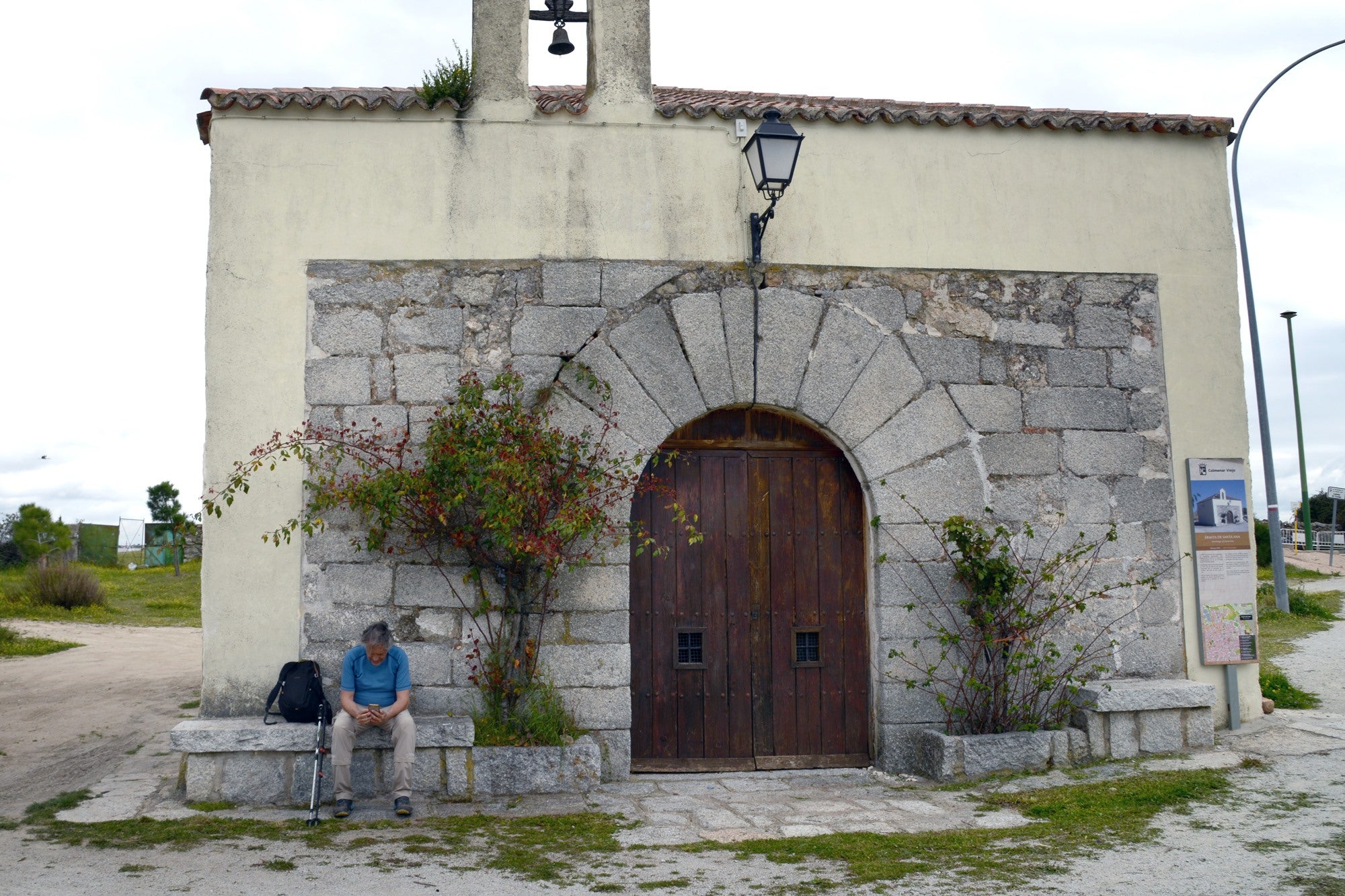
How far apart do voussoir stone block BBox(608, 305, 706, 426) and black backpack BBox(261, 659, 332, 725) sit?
2.39 meters

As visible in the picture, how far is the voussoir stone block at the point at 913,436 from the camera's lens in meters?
6.20

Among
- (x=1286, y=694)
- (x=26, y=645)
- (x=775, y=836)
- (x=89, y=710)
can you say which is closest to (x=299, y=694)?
(x=775, y=836)

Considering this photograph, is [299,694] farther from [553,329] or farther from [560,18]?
[560,18]

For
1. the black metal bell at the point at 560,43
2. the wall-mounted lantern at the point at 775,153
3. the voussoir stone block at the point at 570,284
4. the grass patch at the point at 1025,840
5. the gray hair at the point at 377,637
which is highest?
the black metal bell at the point at 560,43

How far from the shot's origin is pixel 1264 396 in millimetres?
11570

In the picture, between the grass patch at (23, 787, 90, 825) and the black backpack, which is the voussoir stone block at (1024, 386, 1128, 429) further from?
the grass patch at (23, 787, 90, 825)

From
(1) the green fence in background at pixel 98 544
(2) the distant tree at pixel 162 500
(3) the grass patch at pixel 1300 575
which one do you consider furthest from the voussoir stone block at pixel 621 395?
(2) the distant tree at pixel 162 500

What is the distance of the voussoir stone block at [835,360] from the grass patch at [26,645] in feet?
31.9

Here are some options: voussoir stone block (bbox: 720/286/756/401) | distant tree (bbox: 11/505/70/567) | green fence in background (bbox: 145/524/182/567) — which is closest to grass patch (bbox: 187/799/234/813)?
voussoir stone block (bbox: 720/286/756/401)

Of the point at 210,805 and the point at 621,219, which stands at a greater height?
the point at 621,219

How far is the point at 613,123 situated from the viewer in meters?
6.24

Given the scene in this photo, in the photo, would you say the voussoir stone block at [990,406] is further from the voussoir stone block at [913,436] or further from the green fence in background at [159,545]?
the green fence in background at [159,545]

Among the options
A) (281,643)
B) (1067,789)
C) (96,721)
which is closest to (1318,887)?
(1067,789)

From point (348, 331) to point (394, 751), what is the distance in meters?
2.34
